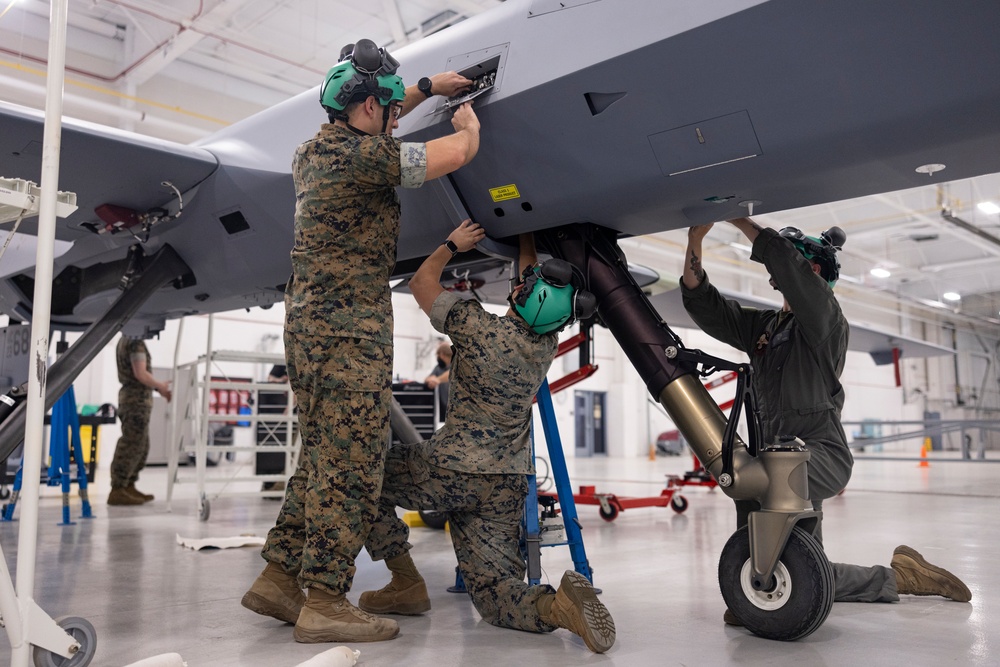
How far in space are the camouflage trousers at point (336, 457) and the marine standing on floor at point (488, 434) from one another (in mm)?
248

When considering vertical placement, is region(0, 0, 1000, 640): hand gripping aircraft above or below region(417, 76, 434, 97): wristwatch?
below

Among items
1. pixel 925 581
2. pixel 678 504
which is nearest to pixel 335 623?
pixel 925 581

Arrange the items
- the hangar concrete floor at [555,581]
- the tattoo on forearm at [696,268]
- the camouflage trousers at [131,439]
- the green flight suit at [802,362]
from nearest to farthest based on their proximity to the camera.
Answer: the hangar concrete floor at [555,581] < the green flight suit at [802,362] < the tattoo on forearm at [696,268] < the camouflage trousers at [131,439]

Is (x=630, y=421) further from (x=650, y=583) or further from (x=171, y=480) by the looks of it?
(x=650, y=583)

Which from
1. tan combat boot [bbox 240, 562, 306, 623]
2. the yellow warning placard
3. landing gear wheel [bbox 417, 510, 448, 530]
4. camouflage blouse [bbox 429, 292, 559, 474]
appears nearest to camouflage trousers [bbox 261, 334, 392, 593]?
tan combat boot [bbox 240, 562, 306, 623]

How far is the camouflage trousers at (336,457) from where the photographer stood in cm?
262

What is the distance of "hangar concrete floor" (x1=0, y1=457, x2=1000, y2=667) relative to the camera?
2451 millimetres

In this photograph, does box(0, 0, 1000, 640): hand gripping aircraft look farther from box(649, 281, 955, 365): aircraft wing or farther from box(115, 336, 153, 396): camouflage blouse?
box(115, 336, 153, 396): camouflage blouse

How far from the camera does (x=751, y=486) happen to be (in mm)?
2633

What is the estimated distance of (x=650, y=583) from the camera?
3.76 meters

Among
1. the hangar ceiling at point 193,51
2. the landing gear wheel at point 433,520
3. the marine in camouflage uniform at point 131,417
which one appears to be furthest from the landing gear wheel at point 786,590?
the hangar ceiling at point 193,51

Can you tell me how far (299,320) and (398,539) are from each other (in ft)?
3.26

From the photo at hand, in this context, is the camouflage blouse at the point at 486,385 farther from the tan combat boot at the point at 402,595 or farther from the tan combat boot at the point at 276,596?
the tan combat boot at the point at 276,596

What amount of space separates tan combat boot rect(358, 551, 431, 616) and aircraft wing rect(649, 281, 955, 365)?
4.11 metres
